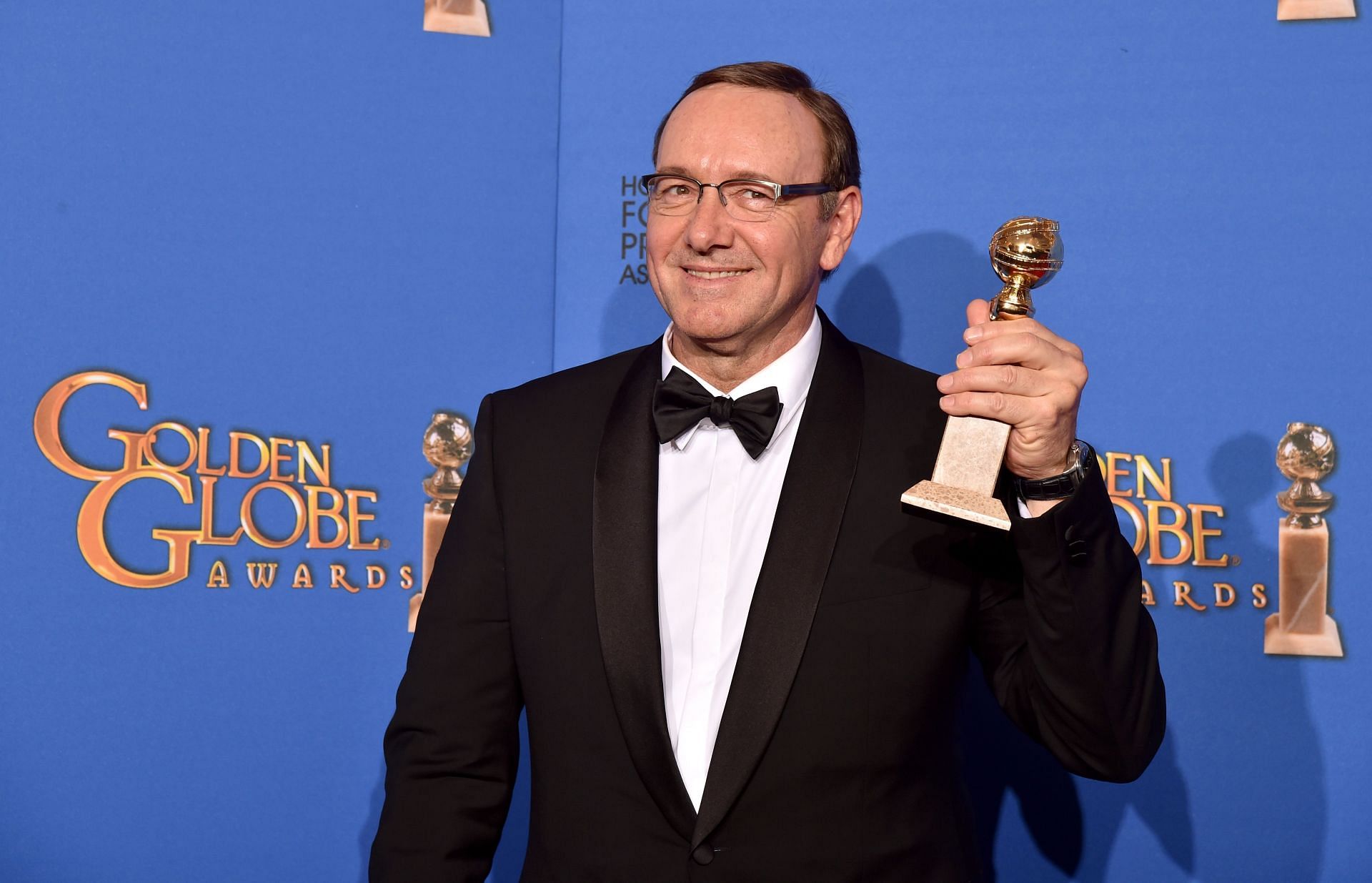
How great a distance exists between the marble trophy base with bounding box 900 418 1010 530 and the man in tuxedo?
116 mm

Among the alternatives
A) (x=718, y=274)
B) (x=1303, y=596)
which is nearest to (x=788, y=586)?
(x=718, y=274)

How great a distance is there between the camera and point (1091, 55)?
2.63 metres

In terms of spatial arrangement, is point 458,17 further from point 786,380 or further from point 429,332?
point 786,380

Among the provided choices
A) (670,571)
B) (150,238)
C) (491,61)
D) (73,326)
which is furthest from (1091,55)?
(73,326)

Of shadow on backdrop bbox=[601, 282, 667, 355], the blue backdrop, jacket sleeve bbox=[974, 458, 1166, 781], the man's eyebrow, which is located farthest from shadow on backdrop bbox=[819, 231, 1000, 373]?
jacket sleeve bbox=[974, 458, 1166, 781]

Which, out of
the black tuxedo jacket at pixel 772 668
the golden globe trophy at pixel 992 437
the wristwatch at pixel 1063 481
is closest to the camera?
the golden globe trophy at pixel 992 437

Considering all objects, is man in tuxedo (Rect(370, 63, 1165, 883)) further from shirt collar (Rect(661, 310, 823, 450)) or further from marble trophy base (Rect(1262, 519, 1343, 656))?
marble trophy base (Rect(1262, 519, 1343, 656))

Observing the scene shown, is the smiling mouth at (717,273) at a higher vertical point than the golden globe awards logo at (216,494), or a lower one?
higher

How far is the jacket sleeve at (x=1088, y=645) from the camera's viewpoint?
1558 mm

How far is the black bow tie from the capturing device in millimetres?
1986

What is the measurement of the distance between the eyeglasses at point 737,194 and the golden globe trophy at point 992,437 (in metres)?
0.58

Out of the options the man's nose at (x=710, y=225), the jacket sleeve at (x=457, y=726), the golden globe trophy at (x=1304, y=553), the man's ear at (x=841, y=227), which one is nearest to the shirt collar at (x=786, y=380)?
the man's ear at (x=841, y=227)

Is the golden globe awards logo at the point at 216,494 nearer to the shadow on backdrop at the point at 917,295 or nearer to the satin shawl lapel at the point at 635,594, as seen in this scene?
the satin shawl lapel at the point at 635,594

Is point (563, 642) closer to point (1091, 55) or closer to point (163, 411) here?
point (163, 411)
